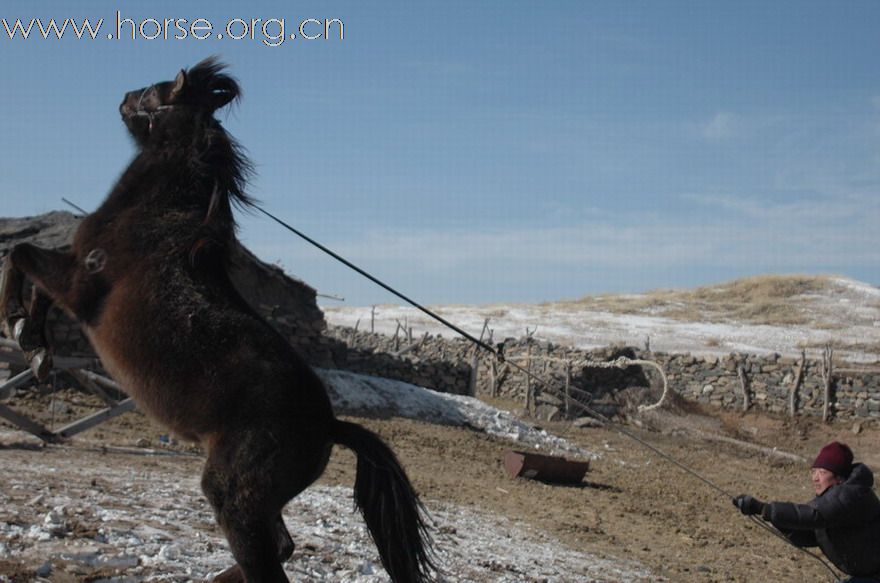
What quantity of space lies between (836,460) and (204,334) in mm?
4080

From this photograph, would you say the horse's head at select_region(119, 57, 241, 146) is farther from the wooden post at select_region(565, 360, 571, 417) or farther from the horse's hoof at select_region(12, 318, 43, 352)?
the wooden post at select_region(565, 360, 571, 417)

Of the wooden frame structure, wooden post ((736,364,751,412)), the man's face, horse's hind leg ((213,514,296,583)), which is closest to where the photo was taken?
horse's hind leg ((213,514,296,583))

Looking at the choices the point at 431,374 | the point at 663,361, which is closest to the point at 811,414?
the point at 663,361

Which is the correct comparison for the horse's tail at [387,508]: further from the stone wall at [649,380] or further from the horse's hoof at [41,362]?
the stone wall at [649,380]

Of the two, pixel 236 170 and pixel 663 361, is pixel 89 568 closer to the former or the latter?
pixel 236 170

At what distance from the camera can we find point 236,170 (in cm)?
579

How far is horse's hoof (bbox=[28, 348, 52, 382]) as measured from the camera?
5.55 meters

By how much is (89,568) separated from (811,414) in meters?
26.0

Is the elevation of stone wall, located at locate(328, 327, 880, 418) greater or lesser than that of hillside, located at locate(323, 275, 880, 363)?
lesser

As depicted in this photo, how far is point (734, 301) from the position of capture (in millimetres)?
62594

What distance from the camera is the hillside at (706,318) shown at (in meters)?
46.8

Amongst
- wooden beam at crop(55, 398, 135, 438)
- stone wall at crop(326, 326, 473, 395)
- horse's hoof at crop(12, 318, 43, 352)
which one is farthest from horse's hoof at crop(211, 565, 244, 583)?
stone wall at crop(326, 326, 473, 395)

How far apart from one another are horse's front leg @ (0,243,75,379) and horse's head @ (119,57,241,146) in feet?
3.09

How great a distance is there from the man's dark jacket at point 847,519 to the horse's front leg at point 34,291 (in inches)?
179
